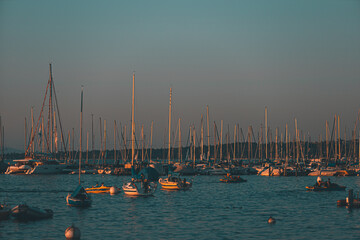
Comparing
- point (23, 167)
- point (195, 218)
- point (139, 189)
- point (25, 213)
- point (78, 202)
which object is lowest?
point (195, 218)

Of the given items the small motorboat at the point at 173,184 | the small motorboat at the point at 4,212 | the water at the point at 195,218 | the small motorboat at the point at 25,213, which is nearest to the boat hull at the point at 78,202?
the water at the point at 195,218

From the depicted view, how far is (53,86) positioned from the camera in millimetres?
123312

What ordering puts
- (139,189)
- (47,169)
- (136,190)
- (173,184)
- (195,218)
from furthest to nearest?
(47,169), (173,184), (139,189), (136,190), (195,218)

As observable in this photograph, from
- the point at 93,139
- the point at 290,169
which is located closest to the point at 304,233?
the point at 290,169

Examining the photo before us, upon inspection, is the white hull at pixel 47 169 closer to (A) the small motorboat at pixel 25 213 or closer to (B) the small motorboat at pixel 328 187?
(B) the small motorboat at pixel 328 187

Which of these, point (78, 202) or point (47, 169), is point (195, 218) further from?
point (47, 169)

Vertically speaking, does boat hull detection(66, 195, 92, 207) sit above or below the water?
above

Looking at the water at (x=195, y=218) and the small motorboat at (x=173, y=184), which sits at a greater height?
the small motorboat at (x=173, y=184)

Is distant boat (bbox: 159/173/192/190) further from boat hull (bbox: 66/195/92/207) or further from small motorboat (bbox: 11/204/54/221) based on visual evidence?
small motorboat (bbox: 11/204/54/221)

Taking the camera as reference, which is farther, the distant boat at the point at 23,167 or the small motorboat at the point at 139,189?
the distant boat at the point at 23,167

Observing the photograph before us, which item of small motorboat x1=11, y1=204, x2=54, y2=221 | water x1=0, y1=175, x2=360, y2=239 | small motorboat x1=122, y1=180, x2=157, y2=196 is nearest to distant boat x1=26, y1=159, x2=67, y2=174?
water x1=0, y1=175, x2=360, y2=239

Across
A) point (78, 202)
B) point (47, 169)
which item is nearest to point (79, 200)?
point (78, 202)

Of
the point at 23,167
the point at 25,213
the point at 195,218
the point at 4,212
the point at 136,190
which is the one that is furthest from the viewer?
the point at 23,167

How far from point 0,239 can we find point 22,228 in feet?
14.7
